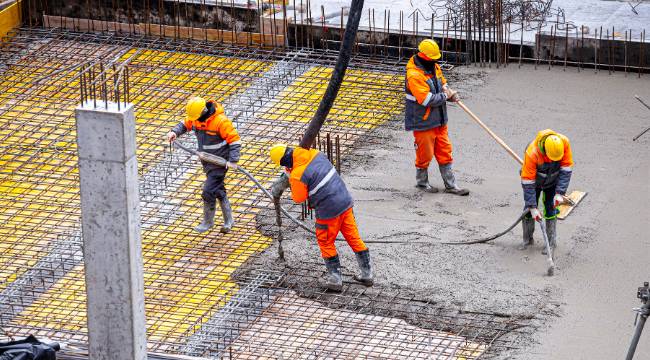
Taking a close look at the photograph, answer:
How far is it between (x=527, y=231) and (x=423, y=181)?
1.81m

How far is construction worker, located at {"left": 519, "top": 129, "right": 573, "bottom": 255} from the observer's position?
13.0m

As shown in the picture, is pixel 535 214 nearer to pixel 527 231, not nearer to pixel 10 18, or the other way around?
pixel 527 231

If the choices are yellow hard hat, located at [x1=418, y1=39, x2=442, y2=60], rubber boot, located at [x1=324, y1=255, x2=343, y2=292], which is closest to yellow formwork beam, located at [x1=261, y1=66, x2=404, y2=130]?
yellow hard hat, located at [x1=418, y1=39, x2=442, y2=60]

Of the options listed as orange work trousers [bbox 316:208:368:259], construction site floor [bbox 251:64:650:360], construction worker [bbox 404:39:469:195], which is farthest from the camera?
construction worker [bbox 404:39:469:195]

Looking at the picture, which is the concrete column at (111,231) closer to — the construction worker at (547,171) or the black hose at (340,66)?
the black hose at (340,66)

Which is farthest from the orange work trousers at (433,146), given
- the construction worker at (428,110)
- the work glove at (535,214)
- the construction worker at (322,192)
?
the construction worker at (322,192)

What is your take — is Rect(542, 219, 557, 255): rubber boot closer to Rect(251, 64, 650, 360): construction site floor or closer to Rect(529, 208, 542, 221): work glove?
Rect(251, 64, 650, 360): construction site floor

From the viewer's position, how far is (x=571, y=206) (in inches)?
574

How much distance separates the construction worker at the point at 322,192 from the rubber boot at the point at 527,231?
1654 millimetres

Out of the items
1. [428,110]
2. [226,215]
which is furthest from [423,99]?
[226,215]

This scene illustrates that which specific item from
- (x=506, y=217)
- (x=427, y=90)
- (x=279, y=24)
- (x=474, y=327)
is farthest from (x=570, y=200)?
(x=279, y=24)

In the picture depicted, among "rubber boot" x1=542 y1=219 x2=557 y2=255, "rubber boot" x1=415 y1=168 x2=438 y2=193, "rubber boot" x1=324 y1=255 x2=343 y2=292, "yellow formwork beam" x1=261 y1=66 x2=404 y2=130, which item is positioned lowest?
"rubber boot" x1=324 y1=255 x2=343 y2=292

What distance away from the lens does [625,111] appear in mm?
16906

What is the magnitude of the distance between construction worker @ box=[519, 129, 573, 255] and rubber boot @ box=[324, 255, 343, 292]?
1847 millimetres
